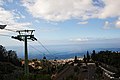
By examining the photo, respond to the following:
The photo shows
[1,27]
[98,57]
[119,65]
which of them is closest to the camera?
[1,27]

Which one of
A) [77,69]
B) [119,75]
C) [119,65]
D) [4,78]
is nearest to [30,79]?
[4,78]

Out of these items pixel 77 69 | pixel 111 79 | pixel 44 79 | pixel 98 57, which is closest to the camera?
pixel 44 79

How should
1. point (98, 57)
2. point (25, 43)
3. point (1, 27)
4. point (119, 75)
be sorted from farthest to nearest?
point (98, 57)
point (119, 75)
point (25, 43)
point (1, 27)

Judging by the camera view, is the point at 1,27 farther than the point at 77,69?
No

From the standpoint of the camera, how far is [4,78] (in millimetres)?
60719

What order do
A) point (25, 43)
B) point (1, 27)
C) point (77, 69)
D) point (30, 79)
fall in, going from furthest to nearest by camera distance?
point (77, 69) < point (30, 79) < point (25, 43) < point (1, 27)

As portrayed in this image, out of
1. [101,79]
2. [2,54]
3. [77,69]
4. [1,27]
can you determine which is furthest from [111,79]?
[2,54]

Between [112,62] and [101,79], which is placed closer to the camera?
[101,79]

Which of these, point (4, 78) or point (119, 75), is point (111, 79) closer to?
point (119, 75)

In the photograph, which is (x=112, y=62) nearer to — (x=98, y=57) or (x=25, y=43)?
(x=98, y=57)

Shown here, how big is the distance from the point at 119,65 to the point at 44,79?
2559 inches

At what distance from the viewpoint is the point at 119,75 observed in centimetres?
6962

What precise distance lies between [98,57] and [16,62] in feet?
108

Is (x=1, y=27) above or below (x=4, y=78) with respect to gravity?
above
